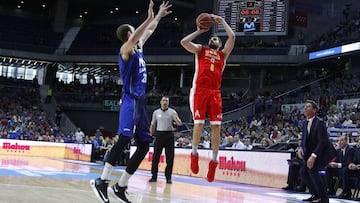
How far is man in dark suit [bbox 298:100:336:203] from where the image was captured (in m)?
8.34

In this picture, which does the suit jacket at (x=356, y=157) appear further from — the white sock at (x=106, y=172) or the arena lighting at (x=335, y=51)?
the arena lighting at (x=335, y=51)

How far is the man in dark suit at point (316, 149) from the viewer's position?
8.34 m

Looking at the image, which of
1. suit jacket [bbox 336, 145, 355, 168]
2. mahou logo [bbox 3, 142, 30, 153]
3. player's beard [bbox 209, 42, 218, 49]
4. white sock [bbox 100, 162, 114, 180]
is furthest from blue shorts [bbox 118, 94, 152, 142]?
mahou logo [bbox 3, 142, 30, 153]

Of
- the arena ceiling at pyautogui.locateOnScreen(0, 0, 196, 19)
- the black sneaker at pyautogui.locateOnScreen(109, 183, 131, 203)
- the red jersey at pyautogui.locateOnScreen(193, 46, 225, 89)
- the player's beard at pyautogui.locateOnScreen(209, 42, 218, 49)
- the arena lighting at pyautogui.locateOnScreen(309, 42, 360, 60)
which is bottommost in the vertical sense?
the black sneaker at pyautogui.locateOnScreen(109, 183, 131, 203)

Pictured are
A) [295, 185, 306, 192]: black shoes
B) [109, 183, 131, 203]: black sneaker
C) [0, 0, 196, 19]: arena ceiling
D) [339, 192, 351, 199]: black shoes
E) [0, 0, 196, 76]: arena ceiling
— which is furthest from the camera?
[0, 0, 196, 19]: arena ceiling

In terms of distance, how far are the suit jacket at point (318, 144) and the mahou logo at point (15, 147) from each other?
20.3m

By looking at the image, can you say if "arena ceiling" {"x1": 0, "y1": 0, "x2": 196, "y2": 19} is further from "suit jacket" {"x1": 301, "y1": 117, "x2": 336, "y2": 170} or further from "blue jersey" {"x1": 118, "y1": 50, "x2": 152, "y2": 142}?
"blue jersey" {"x1": 118, "y1": 50, "x2": 152, "y2": 142}

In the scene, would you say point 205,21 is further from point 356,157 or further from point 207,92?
point 356,157

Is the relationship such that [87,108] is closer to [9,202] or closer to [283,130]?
[283,130]

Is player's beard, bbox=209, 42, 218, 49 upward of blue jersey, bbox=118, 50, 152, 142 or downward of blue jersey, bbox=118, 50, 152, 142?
upward

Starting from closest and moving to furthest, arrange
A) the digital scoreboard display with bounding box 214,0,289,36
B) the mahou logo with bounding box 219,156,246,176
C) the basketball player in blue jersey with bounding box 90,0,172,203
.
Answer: the basketball player in blue jersey with bounding box 90,0,172,203, the mahou logo with bounding box 219,156,246,176, the digital scoreboard display with bounding box 214,0,289,36

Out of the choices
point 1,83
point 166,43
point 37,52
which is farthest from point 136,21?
point 1,83

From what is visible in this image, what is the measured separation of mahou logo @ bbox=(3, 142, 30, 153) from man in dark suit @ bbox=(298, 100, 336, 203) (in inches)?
794

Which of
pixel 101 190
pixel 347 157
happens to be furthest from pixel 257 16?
pixel 101 190
